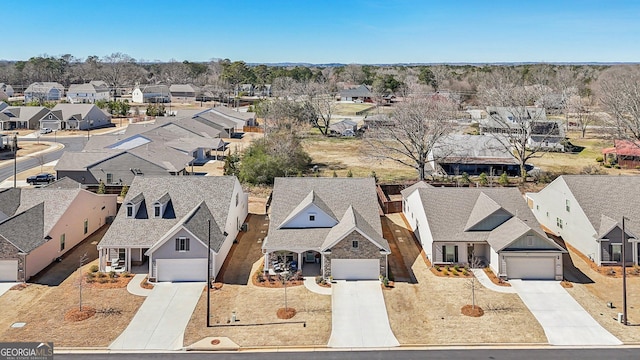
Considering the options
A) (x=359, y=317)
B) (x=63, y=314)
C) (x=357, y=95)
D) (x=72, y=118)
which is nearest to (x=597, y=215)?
(x=359, y=317)

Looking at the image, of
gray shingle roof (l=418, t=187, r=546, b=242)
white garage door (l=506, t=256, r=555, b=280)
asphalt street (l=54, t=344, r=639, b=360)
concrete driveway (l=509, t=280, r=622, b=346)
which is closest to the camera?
asphalt street (l=54, t=344, r=639, b=360)

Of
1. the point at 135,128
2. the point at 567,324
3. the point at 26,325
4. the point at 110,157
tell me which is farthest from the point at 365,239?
the point at 135,128

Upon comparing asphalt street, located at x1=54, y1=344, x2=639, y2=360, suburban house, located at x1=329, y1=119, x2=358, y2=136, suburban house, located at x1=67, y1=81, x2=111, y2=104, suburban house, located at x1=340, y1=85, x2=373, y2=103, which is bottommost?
asphalt street, located at x1=54, y1=344, x2=639, y2=360

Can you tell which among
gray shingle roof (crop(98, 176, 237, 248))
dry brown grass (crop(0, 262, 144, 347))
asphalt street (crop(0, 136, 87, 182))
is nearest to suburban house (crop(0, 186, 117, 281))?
dry brown grass (crop(0, 262, 144, 347))

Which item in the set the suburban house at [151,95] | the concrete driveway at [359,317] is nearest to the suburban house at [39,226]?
the concrete driveway at [359,317]

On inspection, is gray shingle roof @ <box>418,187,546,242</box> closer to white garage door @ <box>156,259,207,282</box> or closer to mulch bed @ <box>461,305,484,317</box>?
mulch bed @ <box>461,305,484,317</box>

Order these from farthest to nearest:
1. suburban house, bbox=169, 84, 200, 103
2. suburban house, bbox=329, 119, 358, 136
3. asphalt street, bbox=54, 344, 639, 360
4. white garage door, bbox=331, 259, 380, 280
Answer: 1. suburban house, bbox=169, 84, 200, 103
2. suburban house, bbox=329, 119, 358, 136
3. white garage door, bbox=331, 259, 380, 280
4. asphalt street, bbox=54, 344, 639, 360

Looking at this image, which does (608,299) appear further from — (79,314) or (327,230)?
(79,314)

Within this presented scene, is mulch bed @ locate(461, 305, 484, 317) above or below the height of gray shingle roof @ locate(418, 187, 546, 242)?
below
